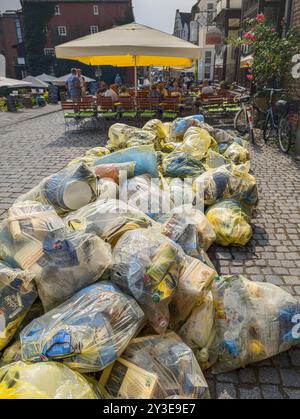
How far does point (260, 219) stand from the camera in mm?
4238

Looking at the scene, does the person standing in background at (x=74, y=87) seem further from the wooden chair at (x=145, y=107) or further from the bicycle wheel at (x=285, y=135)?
the bicycle wheel at (x=285, y=135)

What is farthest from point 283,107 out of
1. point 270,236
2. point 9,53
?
point 9,53

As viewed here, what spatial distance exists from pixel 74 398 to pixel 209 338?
982 mm

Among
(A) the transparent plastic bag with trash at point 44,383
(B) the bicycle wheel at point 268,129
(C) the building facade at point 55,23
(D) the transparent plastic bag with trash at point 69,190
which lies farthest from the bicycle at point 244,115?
(C) the building facade at point 55,23

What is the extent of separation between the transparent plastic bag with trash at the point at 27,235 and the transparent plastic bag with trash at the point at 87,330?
43 centimetres

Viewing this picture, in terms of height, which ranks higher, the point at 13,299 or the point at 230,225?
the point at 13,299

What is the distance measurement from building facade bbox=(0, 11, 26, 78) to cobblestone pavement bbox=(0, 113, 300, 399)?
35314 mm

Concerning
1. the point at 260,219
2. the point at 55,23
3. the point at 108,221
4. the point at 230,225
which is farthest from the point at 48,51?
the point at 108,221

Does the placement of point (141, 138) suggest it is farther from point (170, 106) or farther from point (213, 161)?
point (170, 106)

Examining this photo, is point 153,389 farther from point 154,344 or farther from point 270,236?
point 270,236

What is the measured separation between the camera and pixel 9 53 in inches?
1596

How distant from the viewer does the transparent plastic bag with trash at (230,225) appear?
342 cm

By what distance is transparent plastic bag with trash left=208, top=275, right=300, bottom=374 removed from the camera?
2.14 m

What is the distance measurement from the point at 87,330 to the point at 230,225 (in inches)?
84.8
